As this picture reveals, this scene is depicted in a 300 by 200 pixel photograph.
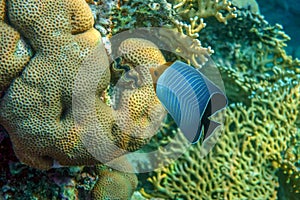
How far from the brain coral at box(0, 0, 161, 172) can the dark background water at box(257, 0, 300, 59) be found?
904cm

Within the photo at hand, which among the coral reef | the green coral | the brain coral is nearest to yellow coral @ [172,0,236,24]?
the coral reef

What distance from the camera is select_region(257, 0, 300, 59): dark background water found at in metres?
10.0

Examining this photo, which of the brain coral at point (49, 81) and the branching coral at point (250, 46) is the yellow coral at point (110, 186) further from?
the branching coral at point (250, 46)

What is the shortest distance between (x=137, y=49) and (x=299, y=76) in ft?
10.1

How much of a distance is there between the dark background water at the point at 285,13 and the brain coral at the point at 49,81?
356 inches

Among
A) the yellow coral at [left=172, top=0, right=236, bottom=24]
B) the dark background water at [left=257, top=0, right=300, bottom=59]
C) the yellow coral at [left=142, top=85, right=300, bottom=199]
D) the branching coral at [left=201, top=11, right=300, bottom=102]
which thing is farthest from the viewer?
the dark background water at [left=257, top=0, right=300, bottom=59]

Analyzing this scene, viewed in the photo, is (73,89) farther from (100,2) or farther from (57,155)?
(100,2)

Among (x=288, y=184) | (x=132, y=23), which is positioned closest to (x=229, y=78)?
(x=288, y=184)

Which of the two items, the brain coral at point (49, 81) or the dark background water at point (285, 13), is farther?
the dark background water at point (285, 13)

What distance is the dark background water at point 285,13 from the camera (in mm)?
10039

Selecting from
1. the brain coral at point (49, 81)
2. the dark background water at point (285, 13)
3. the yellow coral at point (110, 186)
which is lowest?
the dark background water at point (285, 13)

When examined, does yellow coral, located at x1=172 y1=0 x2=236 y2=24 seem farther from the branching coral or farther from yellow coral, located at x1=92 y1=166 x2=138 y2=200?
yellow coral, located at x1=92 y1=166 x2=138 y2=200

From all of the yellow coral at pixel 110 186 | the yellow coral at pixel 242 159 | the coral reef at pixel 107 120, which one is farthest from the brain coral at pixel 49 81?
the yellow coral at pixel 242 159

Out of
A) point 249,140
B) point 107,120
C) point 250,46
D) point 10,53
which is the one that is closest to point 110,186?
point 107,120
